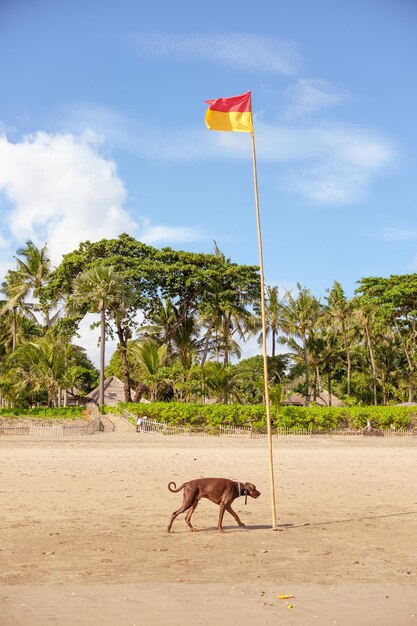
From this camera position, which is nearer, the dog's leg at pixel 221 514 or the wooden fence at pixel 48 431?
the dog's leg at pixel 221 514

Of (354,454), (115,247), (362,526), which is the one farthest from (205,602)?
(115,247)

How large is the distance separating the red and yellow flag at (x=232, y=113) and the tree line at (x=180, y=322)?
3040cm

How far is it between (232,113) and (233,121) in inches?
5.9

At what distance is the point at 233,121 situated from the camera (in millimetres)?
12719

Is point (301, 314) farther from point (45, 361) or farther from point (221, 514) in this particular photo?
point (221, 514)

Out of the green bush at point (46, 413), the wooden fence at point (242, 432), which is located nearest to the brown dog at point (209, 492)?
the wooden fence at point (242, 432)

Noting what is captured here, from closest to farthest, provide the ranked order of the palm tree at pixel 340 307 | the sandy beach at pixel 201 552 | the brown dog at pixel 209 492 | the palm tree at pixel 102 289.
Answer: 1. the sandy beach at pixel 201 552
2. the brown dog at pixel 209 492
3. the palm tree at pixel 102 289
4. the palm tree at pixel 340 307

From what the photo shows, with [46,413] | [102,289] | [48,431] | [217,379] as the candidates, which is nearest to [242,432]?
[217,379]

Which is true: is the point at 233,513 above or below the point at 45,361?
below

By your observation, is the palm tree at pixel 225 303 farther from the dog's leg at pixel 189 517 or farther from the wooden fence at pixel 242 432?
the dog's leg at pixel 189 517

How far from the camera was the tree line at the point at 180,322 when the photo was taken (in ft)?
158

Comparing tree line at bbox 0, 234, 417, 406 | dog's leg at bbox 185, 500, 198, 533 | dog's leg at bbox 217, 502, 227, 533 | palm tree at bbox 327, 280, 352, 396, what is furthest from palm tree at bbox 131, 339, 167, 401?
dog's leg at bbox 217, 502, 227, 533

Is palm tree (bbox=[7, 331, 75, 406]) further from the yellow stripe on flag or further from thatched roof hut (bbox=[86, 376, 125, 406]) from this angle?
the yellow stripe on flag

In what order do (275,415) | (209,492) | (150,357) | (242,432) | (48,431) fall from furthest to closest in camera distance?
(150,357)
(275,415)
(242,432)
(48,431)
(209,492)
